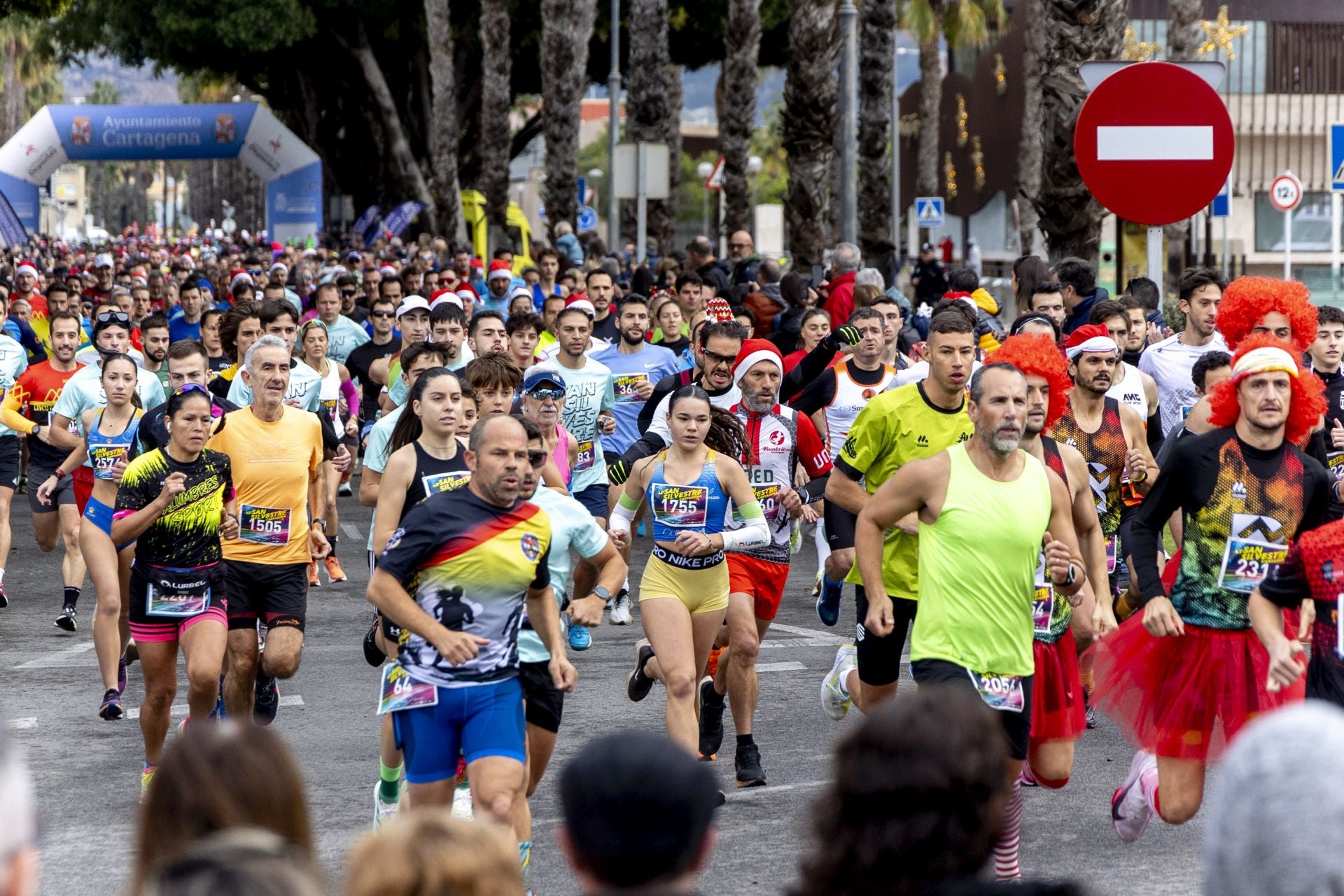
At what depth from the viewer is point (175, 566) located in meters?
8.14

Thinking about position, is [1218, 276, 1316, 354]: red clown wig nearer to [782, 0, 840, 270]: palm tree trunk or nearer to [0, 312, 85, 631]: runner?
[0, 312, 85, 631]: runner

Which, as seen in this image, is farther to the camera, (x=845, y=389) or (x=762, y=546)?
(x=845, y=389)

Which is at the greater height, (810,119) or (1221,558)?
(810,119)

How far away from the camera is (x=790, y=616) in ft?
41.1

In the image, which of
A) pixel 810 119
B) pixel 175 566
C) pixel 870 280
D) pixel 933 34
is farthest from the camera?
pixel 933 34

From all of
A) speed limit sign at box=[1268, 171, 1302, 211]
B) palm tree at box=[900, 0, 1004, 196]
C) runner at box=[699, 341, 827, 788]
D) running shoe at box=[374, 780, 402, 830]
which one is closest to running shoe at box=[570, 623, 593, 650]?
runner at box=[699, 341, 827, 788]

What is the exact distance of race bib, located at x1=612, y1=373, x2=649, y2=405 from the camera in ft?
43.4

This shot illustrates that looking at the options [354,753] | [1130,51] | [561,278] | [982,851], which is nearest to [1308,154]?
[1130,51]

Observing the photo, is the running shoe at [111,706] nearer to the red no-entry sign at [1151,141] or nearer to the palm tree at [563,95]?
the red no-entry sign at [1151,141]

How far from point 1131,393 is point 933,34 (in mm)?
41122

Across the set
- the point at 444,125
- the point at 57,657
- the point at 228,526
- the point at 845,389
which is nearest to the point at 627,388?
the point at 845,389

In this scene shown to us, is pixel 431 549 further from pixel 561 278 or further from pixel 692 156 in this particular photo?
pixel 692 156

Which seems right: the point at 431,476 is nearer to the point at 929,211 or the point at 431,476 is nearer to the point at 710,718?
the point at 710,718

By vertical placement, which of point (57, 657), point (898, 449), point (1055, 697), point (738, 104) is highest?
point (738, 104)
